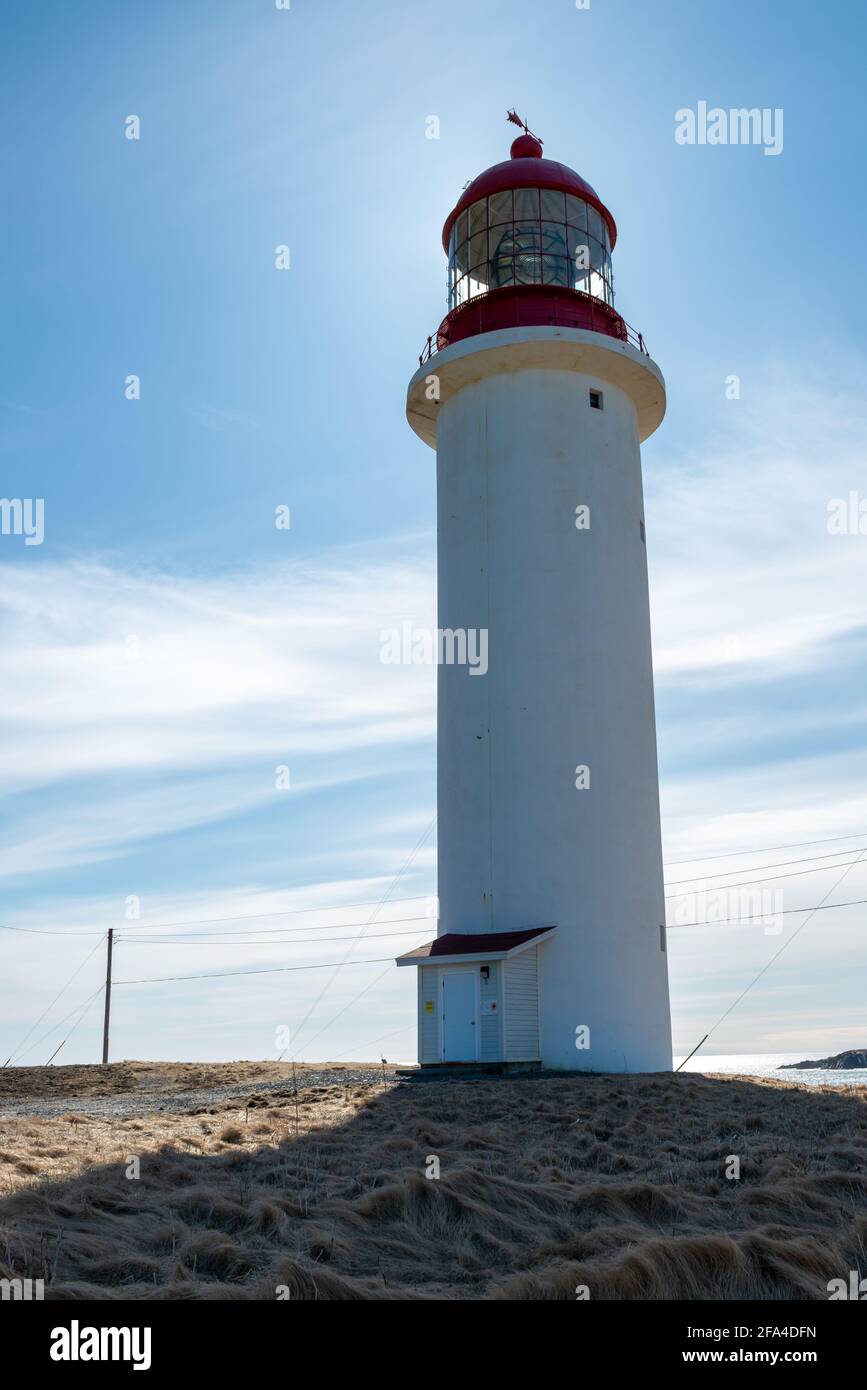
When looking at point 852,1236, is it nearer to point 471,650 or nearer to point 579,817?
point 579,817

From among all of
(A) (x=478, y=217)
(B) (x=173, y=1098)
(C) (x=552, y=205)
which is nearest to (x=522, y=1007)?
(B) (x=173, y=1098)

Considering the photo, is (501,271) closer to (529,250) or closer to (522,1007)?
(529,250)

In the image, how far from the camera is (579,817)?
26219 millimetres

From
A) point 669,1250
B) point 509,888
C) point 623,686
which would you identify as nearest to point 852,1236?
point 669,1250

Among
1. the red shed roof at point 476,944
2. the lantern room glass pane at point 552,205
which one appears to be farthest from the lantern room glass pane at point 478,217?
the red shed roof at point 476,944

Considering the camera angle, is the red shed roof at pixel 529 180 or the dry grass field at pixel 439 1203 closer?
the dry grass field at pixel 439 1203

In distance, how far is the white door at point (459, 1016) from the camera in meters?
25.0

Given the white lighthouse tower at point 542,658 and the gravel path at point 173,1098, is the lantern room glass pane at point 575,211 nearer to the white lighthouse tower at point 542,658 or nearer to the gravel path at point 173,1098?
the white lighthouse tower at point 542,658

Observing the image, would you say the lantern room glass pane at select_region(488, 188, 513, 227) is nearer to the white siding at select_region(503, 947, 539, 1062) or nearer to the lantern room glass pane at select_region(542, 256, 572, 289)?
the lantern room glass pane at select_region(542, 256, 572, 289)

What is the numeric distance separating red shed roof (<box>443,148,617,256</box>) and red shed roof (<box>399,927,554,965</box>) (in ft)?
59.9

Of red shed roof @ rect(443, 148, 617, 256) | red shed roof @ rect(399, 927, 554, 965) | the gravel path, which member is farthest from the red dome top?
the gravel path

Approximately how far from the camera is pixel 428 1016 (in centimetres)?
2595

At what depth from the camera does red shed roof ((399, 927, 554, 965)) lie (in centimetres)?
2470
